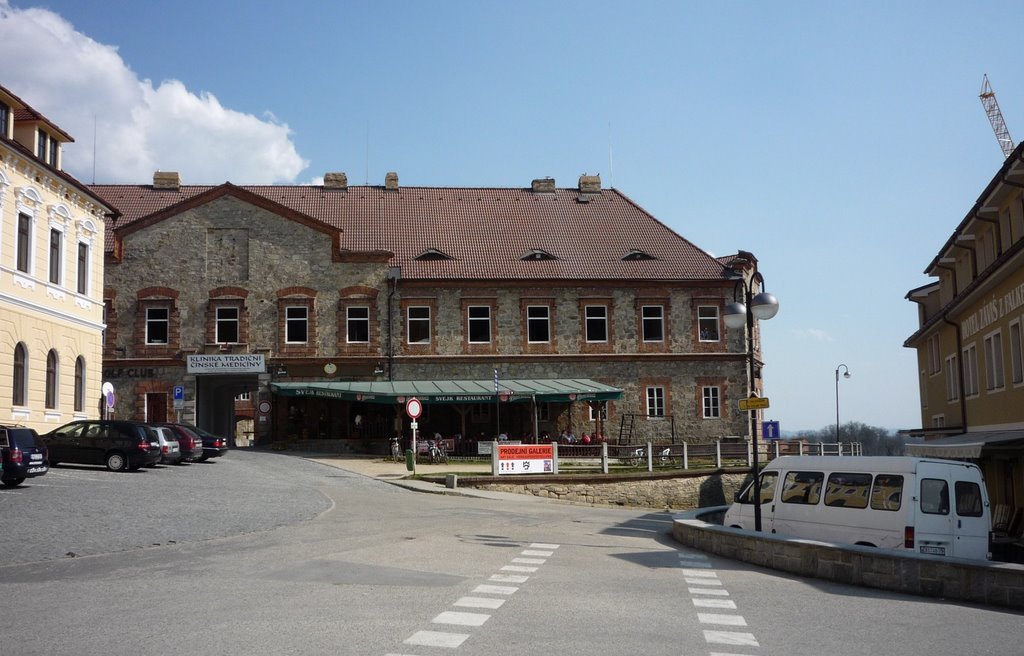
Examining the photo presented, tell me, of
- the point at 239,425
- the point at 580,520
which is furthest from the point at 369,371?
the point at 239,425

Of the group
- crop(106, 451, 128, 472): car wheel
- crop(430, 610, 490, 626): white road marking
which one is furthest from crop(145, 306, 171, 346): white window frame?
crop(430, 610, 490, 626): white road marking

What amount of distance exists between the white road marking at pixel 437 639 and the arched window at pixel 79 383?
2826 centimetres

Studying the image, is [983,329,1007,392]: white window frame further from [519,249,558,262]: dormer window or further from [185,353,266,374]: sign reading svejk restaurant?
[185,353,266,374]: sign reading svejk restaurant

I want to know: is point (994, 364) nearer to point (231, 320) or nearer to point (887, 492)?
point (887, 492)

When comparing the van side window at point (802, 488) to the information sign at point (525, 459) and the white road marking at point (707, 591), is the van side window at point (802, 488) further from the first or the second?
the information sign at point (525, 459)

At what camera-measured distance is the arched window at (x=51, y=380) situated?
30891 millimetres

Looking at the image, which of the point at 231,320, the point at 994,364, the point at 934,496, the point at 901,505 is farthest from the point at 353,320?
→ the point at 934,496

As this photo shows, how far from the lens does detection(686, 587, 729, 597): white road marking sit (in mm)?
11438

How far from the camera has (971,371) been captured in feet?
96.2

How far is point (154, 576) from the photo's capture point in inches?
468

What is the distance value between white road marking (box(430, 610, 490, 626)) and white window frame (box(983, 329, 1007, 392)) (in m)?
20.6

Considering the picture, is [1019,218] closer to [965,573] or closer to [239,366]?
[965,573]

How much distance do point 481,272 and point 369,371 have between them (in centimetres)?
723

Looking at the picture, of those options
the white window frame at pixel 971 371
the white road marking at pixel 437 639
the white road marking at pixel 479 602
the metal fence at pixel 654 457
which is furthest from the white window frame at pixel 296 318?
the white road marking at pixel 437 639
